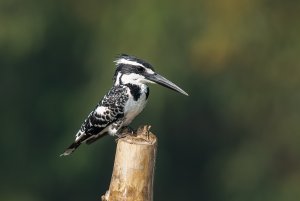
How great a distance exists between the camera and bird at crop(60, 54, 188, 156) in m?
10.5

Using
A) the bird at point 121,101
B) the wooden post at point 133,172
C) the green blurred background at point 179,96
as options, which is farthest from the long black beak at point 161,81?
the green blurred background at point 179,96

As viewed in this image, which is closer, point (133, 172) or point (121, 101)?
point (133, 172)

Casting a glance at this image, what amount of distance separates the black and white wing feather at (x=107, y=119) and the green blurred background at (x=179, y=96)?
1621 centimetres

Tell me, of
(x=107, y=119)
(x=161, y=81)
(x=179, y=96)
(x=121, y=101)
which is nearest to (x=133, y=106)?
(x=121, y=101)

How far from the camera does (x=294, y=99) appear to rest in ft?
93.1

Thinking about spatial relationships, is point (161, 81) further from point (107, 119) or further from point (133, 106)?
point (107, 119)

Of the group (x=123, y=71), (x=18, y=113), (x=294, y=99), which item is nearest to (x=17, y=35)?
(x=18, y=113)

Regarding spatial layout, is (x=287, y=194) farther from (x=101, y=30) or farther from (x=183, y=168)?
(x=101, y=30)

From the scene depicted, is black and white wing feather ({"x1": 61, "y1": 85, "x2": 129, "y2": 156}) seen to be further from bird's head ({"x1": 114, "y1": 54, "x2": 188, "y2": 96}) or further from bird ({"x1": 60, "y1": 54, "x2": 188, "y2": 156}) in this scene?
bird's head ({"x1": 114, "y1": 54, "x2": 188, "y2": 96})

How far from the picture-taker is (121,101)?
10.7 meters

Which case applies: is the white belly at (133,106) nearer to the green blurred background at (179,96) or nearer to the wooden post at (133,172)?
the wooden post at (133,172)

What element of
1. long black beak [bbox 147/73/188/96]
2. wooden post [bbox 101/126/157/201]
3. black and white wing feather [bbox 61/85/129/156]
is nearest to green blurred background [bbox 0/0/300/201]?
black and white wing feather [bbox 61/85/129/156]

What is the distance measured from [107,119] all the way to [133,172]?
92.7 inches

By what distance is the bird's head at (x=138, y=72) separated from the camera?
34.1 ft
